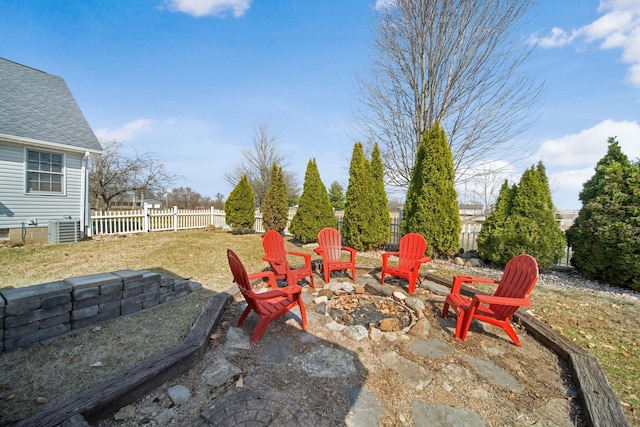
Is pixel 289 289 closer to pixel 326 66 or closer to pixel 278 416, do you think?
pixel 278 416

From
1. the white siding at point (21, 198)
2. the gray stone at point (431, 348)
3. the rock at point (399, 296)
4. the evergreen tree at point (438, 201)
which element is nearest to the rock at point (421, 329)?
the gray stone at point (431, 348)

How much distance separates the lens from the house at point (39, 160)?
264 inches

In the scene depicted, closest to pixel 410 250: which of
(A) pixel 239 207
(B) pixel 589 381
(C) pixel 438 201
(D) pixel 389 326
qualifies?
(D) pixel 389 326

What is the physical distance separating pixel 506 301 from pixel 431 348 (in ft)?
2.45

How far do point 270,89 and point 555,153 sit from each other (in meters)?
9.18

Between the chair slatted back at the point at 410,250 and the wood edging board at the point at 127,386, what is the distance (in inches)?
121

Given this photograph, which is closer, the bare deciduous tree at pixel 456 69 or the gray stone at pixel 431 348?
the gray stone at pixel 431 348

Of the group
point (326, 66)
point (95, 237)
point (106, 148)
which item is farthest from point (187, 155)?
point (326, 66)

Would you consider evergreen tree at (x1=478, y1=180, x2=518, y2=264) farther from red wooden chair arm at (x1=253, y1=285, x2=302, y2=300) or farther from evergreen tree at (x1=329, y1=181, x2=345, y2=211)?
evergreen tree at (x1=329, y1=181, x2=345, y2=211)

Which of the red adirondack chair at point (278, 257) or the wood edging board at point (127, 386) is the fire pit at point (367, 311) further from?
the wood edging board at point (127, 386)

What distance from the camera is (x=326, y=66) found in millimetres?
7938

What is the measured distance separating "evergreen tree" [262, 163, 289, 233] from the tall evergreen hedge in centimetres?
607

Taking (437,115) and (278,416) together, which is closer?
(278,416)

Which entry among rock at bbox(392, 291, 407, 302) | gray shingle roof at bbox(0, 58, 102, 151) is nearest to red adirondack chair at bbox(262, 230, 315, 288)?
rock at bbox(392, 291, 407, 302)
